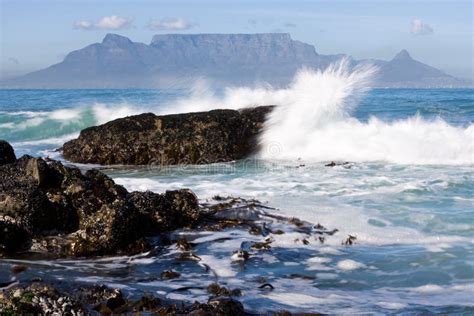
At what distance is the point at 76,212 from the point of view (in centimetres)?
699

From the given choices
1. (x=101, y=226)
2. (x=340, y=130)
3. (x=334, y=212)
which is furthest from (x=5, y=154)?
(x=340, y=130)

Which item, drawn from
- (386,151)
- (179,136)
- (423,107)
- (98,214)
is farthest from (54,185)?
(423,107)

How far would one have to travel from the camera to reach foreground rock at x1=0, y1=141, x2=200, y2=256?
20.8 ft

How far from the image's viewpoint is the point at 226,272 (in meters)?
5.73

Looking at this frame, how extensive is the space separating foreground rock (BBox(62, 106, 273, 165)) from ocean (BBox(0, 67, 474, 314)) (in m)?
0.60

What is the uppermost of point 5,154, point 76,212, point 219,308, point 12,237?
point 5,154

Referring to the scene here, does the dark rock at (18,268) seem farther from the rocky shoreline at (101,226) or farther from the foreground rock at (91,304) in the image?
the foreground rock at (91,304)

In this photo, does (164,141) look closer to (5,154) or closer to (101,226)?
(5,154)

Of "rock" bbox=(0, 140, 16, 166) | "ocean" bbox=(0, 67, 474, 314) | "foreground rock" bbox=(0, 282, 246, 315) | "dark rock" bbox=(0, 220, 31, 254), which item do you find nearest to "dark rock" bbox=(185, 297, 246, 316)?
"foreground rock" bbox=(0, 282, 246, 315)

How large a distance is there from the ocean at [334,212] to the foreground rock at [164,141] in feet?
1.96

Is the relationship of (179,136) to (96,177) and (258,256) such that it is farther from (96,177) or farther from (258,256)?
(258,256)

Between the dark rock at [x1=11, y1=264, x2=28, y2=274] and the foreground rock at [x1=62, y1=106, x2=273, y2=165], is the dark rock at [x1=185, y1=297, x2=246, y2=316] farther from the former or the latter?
the foreground rock at [x1=62, y1=106, x2=273, y2=165]

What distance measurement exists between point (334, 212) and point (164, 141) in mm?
6547

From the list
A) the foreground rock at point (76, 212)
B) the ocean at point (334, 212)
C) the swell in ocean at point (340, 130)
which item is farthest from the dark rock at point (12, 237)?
the swell in ocean at point (340, 130)
